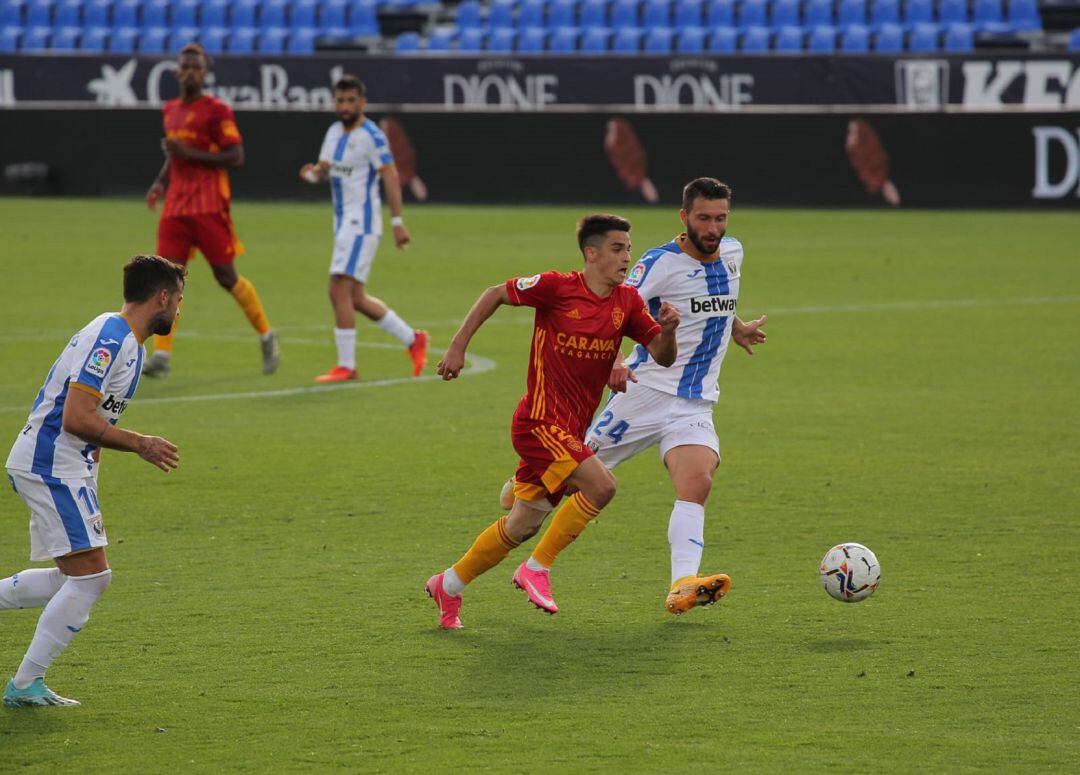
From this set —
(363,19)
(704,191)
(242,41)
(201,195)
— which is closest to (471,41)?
(363,19)

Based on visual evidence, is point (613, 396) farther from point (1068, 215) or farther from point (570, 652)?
point (1068, 215)

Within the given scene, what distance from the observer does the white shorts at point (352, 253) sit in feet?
40.0

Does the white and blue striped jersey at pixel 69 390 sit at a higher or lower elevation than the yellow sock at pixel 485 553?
higher

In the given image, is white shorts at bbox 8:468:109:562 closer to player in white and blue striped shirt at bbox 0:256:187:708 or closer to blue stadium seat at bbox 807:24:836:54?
player in white and blue striped shirt at bbox 0:256:187:708

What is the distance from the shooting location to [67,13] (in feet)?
119

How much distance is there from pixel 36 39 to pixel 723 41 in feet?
48.4

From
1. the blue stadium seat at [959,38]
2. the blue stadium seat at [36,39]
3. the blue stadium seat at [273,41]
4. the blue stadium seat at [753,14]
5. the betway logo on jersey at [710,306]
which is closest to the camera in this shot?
the betway logo on jersey at [710,306]

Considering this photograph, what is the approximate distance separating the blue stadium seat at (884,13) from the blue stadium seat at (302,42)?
10.8m

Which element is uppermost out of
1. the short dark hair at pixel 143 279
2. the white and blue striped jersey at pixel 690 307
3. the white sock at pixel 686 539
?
the short dark hair at pixel 143 279

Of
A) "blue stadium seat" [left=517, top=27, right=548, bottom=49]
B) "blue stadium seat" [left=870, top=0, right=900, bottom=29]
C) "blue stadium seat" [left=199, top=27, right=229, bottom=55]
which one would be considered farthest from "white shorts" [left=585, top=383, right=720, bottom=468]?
"blue stadium seat" [left=199, top=27, right=229, bottom=55]

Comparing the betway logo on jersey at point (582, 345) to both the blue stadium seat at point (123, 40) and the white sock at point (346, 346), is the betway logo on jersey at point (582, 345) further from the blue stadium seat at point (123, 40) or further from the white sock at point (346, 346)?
the blue stadium seat at point (123, 40)

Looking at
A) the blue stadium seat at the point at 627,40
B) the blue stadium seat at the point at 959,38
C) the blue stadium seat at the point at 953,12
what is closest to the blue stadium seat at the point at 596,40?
the blue stadium seat at the point at 627,40

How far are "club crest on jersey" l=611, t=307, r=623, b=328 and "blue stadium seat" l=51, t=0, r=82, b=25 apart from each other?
106ft

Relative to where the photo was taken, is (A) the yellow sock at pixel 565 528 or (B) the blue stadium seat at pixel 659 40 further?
(B) the blue stadium seat at pixel 659 40
